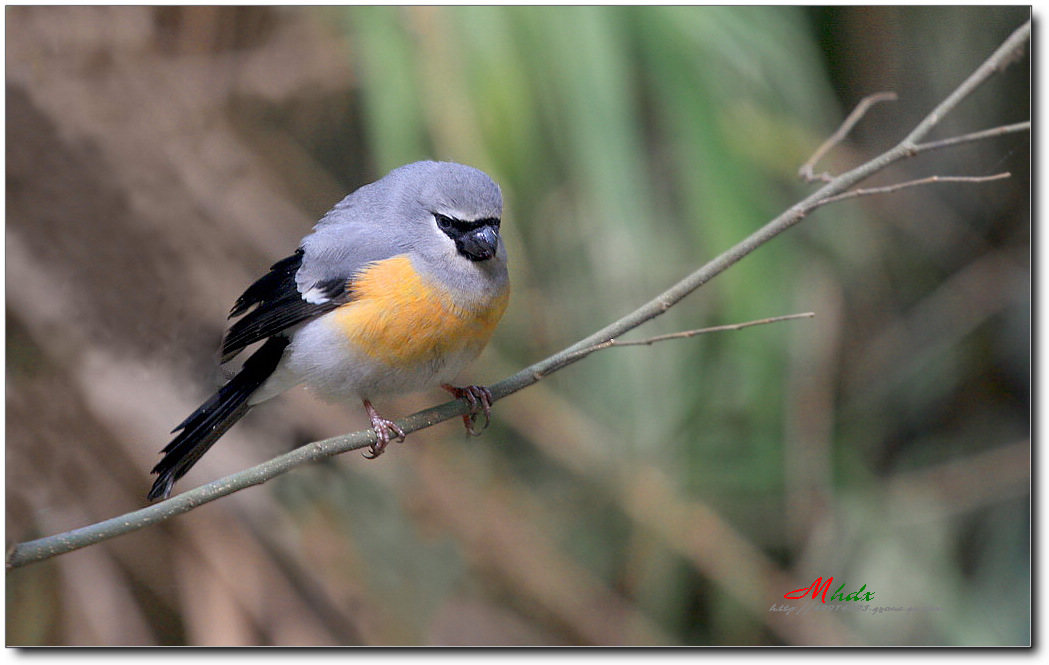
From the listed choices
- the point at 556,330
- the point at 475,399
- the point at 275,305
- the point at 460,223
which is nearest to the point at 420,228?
the point at 460,223

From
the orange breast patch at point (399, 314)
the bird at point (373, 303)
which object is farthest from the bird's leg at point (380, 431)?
the orange breast patch at point (399, 314)

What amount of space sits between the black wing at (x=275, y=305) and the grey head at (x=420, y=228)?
2 centimetres

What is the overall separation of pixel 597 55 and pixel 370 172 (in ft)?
1.64

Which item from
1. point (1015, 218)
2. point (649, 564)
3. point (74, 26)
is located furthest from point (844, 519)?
point (74, 26)

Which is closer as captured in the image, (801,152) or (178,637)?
(178,637)

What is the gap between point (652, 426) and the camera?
2.30 m

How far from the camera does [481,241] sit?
1.29 metres

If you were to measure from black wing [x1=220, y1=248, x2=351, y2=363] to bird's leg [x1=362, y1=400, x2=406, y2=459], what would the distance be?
22 cm

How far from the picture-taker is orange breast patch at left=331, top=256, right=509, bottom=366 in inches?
54.4

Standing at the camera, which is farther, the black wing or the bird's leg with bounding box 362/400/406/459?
the bird's leg with bounding box 362/400/406/459

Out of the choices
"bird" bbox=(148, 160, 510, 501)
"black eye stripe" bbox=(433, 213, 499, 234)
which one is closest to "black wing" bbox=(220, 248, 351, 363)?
"bird" bbox=(148, 160, 510, 501)

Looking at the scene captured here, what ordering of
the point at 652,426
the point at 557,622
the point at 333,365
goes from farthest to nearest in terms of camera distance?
the point at 557,622 → the point at 652,426 → the point at 333,365

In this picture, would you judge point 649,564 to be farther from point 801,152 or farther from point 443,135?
point 443,135

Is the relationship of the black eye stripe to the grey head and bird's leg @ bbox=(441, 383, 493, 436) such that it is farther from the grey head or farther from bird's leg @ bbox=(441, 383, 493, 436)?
bird's leg @ bbox=(441, 383, 493, 436)
